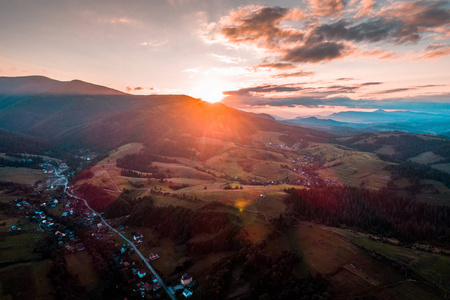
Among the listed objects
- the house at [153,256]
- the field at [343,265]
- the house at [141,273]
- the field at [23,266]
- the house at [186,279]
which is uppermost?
the field at [343,265]

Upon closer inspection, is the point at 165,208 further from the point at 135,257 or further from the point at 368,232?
the point at 368,232

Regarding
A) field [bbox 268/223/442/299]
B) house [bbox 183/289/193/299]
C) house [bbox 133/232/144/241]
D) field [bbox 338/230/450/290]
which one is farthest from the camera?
house [bbox 133/232/144/241]

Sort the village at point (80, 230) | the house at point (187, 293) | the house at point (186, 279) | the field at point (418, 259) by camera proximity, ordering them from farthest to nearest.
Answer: the house at point (186, 279) < the village at point (80, 230) < the house at point (187, 293) < the field at point (418, 259)

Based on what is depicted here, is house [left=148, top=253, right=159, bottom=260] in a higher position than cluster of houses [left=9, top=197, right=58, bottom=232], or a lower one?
higher

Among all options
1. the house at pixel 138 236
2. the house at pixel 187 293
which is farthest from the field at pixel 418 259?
the house at pixel 138 236

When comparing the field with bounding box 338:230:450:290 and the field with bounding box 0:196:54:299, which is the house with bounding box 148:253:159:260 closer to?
the field with bounding box 0:196:54:299

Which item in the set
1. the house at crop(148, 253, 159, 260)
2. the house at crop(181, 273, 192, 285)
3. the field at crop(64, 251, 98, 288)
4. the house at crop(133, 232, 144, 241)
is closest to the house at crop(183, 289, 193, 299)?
the house at crop(181, 273, 192, 285)

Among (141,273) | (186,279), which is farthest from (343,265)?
(141,273)

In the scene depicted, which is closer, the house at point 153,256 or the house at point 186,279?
the house at point 186,279

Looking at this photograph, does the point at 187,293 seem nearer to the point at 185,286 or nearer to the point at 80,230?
the point at 185,286

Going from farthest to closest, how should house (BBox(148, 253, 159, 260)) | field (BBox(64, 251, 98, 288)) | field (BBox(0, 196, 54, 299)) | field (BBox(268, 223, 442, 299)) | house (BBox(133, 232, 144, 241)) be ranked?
1. house (BBox(133, 232, 144, 241))
2. house (BBox(148, 253, 159, 260))
3. field (BBox(64, 251, 98, 288))
4. field (BBox(0, 196, 54, 299))
5. field (BBox(268, 223, 442, 299))

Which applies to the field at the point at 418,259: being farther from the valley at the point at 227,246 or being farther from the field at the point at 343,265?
the field at the point at 343,265
